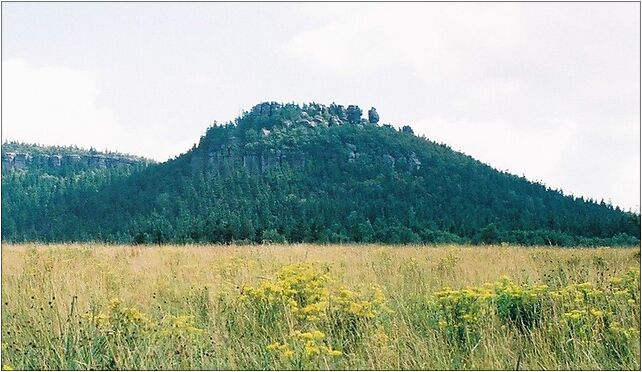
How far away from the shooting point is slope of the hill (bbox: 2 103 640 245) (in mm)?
72206

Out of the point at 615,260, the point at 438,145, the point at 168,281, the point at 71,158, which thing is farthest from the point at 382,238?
the point at 71,158

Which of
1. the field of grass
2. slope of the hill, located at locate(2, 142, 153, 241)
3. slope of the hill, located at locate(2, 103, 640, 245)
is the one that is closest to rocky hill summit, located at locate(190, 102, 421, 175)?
slope of the hill, located at locate(2, 103, 640, 245)

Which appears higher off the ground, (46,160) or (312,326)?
(46,160)

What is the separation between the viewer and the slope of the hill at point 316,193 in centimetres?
7221

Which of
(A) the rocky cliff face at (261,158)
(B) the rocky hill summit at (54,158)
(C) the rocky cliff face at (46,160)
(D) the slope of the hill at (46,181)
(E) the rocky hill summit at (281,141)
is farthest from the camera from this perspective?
(B) the rocky hill summit at (54,158)

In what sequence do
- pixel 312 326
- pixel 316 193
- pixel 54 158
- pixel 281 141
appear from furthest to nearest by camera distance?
1. pixel 54 158
2. pixel 281 141
3. pixel 316 193
4. pixel 312 326

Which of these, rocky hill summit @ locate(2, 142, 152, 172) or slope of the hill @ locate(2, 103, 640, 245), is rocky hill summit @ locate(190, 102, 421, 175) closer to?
slope of the hill @ locate(2, 103, 640, 245)

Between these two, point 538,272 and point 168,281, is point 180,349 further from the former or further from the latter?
point 538,272

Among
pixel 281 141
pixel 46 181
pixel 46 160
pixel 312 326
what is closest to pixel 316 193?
pixel 281 141

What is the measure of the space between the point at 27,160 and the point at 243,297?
185855 mm

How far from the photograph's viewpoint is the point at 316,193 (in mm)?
100875

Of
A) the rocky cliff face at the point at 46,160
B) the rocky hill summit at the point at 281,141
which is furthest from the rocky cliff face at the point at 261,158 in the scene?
the rocky cliff face at the point at 46,160

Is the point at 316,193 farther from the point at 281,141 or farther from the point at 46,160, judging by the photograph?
the point at 46,160

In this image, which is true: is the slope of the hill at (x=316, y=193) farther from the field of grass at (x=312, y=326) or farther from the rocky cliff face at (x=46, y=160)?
the field of grass at (x=312, y=326)
